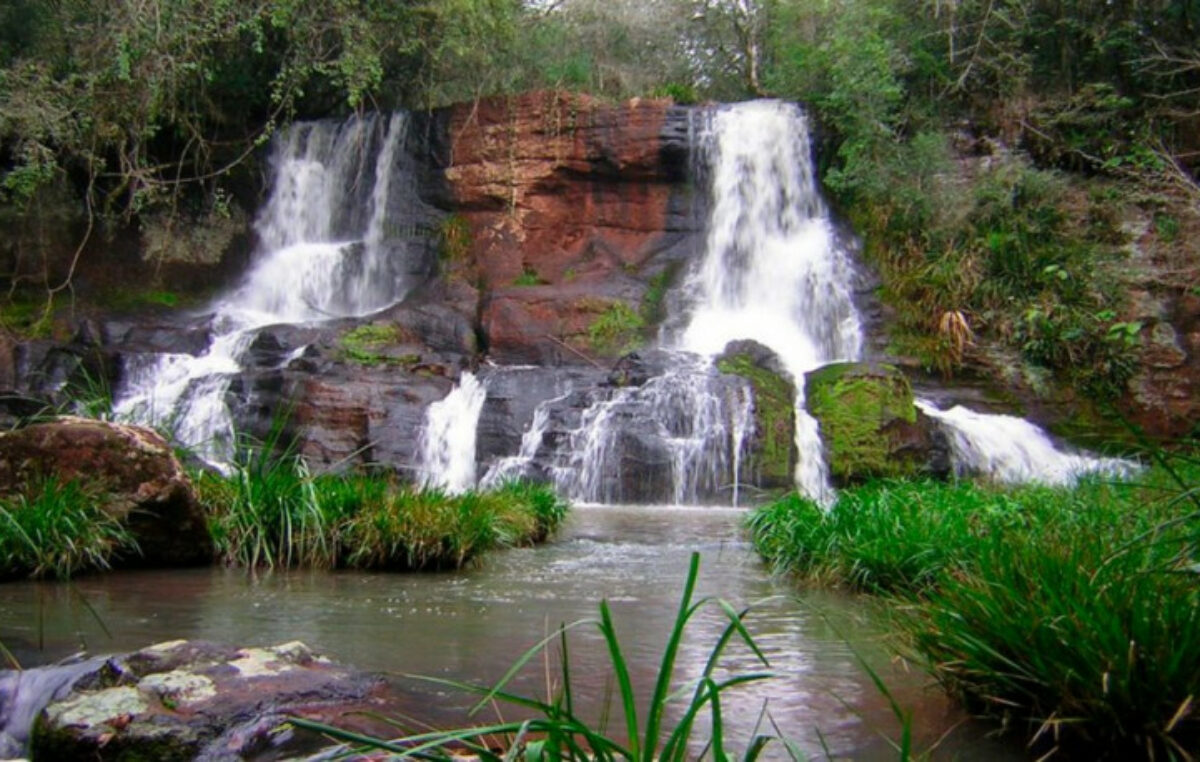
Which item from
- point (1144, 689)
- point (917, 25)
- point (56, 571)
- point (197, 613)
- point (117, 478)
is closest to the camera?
point (1144, 689)

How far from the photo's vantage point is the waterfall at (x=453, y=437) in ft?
51.2

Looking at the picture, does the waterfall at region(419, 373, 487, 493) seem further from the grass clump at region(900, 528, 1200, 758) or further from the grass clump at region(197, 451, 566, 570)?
the grass clump at region(900, 528, 1200, 758)

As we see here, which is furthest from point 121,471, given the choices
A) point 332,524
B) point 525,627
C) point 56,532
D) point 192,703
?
point 192,703

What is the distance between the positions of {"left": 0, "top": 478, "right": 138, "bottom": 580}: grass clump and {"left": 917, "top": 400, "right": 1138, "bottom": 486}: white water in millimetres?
11417

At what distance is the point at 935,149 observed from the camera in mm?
20266

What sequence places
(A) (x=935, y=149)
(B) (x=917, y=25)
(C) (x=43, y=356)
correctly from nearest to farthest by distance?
(C) (x=43, y=356), (A) (x=935, y=149), (B) (x=917, y=25)

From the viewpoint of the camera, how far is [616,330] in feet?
67.1

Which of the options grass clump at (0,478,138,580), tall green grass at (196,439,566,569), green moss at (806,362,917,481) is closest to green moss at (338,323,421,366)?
green moss at (806,362,917,481)

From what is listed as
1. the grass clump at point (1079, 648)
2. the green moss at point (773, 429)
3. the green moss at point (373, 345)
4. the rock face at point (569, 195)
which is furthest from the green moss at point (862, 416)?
the grass clump at point (1079, 648)

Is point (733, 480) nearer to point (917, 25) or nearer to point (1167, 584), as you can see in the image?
point (1167, 584)

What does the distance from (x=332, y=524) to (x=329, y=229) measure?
17.2 metres

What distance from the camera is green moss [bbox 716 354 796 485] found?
1508 cm

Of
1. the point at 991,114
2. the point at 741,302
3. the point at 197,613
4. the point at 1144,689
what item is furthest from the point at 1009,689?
the point at 991,114

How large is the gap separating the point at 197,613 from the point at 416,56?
19.6m
